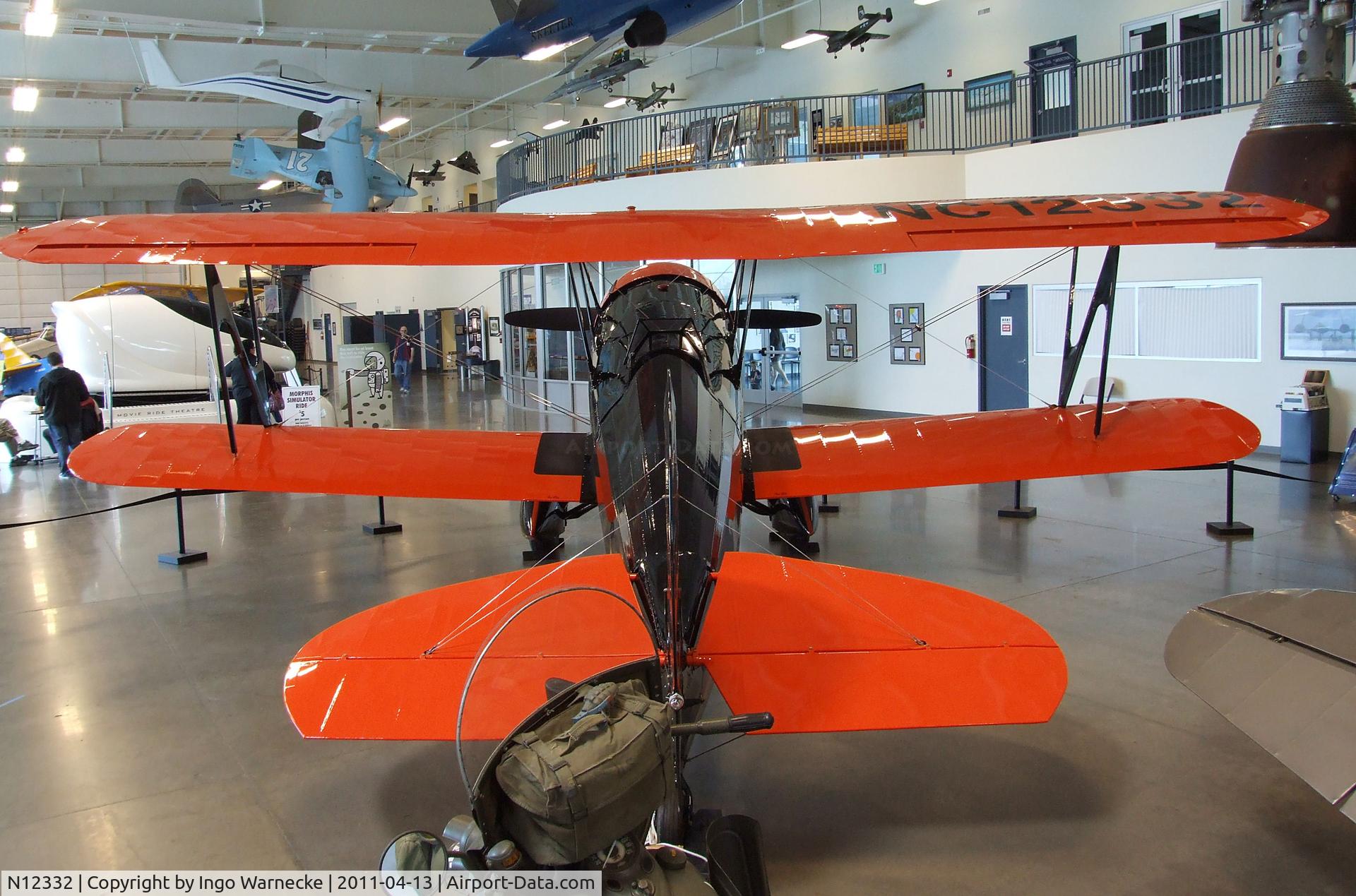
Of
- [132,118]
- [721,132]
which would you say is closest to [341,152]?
[132,118]

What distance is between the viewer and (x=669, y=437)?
3305mm

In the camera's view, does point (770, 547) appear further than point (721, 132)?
No

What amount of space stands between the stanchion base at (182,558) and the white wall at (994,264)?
6.10 meters

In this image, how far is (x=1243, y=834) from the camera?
292 cm

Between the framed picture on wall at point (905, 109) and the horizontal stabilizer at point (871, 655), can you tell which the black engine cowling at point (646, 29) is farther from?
the horizontal stabilizer at point (871, 655)

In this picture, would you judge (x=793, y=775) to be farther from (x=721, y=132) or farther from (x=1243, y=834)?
(x=721, y=132)

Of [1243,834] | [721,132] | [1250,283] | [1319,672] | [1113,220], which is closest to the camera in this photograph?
[1319,672]

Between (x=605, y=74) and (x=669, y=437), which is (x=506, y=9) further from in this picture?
(x=669, y=437)

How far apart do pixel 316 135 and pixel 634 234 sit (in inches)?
732

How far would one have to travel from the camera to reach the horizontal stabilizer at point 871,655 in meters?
2.46

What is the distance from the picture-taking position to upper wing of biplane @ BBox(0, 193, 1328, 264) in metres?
3.39

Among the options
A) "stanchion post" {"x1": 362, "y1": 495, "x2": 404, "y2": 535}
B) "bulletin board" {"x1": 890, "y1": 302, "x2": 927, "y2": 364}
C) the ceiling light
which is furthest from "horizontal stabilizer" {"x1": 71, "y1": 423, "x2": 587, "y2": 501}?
"bulletin board" {"x1": 890, "y1": 302, "x2": 927, "y2": 364}

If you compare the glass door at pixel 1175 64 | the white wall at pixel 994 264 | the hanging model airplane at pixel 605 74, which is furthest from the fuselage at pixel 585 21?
the glass door at pixel 1175 64

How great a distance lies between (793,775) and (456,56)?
2001 centimetres
